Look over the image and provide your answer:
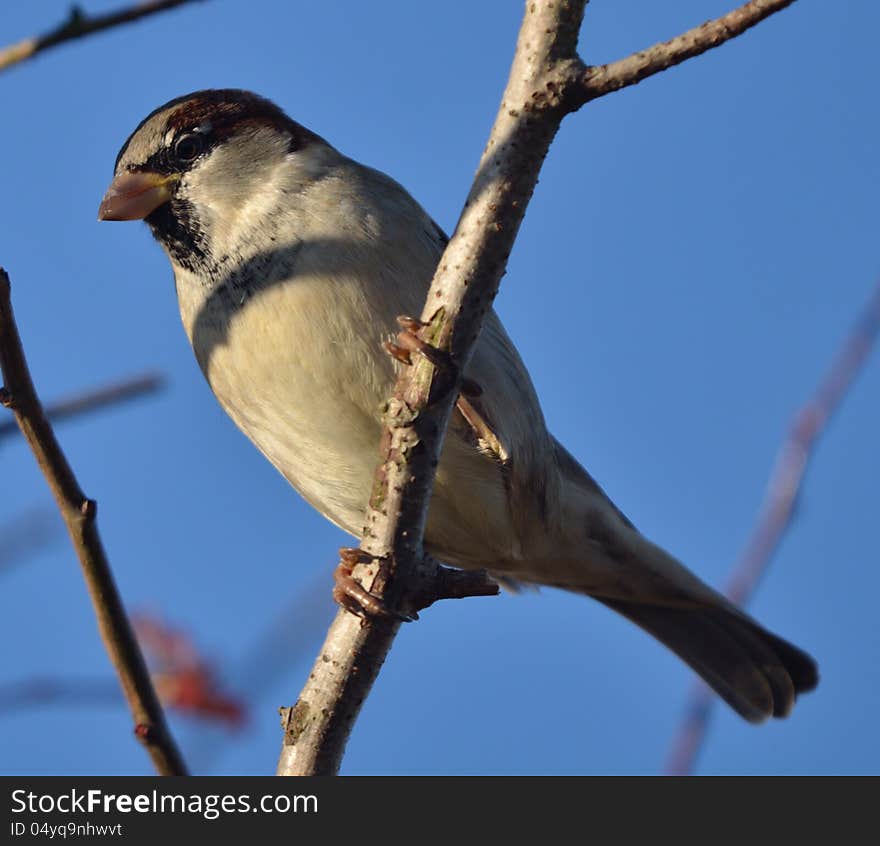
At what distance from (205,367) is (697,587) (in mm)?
1813

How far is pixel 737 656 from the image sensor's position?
4.18m

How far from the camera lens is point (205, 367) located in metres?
3.67

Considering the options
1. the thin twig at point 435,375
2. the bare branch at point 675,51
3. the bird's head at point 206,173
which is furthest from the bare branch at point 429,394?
the bird's head at point 206,173

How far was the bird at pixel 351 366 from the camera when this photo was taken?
3316 millimetres

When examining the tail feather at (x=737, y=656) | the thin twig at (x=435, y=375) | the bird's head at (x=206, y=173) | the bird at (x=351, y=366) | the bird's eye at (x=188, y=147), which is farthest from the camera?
the tail feather at (x=737, y=656)

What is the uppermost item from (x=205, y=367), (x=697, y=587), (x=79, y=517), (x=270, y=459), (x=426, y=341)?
(x=426, y=341)

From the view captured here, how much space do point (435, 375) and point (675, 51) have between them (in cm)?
80

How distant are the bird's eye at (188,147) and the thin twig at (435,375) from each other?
5.77ft

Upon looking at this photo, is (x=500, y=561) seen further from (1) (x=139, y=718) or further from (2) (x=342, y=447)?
(1) (x=139, y=718)

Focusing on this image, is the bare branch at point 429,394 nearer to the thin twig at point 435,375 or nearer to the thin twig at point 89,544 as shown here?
the thin twig at point 435,375

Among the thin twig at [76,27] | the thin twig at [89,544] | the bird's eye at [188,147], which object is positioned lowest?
the thin twig at [89,544]

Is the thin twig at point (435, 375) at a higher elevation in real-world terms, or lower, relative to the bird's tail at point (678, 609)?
higher
